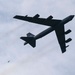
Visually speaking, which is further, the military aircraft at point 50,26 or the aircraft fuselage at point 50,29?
the military aircraft at point 50,26

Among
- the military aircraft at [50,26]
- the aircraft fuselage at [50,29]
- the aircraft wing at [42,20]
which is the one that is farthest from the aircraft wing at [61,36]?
the aircraft wing at [42,20]

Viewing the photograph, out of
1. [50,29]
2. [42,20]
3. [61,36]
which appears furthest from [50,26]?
[61,36]

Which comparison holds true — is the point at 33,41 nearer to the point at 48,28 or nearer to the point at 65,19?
the point at 48,28

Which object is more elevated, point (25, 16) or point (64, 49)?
point (25, 16)

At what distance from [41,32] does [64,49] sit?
15.5 meters

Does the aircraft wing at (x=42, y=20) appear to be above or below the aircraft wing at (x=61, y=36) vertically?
above

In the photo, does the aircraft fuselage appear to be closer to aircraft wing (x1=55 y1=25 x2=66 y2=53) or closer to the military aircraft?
the military aircraft

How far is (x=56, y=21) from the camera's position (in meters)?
126

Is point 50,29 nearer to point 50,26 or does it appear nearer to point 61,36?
point 50,26

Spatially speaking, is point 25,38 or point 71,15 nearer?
point 71,15

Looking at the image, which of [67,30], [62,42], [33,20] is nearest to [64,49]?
[62,42]

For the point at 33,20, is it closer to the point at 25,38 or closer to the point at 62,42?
the point at 25,38

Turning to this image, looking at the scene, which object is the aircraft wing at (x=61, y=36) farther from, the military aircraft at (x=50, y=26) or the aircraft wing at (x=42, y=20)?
the aircraft wing at (x=42, y=20)

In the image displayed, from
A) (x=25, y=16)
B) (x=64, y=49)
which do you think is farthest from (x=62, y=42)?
(x=25, y=16)
